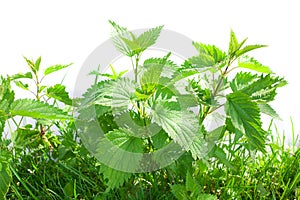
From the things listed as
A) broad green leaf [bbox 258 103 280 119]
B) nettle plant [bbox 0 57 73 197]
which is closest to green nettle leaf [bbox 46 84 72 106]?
nettle plant [bbox 0 57 73 197]

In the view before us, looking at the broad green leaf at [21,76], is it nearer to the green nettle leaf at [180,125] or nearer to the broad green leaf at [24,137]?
the broad green leaf at [24,137]

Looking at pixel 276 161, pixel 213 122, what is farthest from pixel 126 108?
pixel 276 161

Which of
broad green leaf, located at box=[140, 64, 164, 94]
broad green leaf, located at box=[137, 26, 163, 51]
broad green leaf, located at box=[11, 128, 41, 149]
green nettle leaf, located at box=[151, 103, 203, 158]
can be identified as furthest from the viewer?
broad green leaf, located at box=[11, 128, 41, 149]

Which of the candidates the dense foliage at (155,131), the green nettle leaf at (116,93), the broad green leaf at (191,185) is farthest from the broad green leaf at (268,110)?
the green nettle leaf at (116,93)

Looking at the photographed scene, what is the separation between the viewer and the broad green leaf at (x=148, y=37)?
1511 mm

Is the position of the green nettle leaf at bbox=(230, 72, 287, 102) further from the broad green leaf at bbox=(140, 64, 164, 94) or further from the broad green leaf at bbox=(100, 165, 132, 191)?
the broad green leaf at bbox=(100, 165, 132, 191)

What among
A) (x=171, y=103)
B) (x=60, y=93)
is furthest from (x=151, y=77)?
(x=60, y=93)

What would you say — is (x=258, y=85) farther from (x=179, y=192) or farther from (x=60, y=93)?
(x=60, y=93)

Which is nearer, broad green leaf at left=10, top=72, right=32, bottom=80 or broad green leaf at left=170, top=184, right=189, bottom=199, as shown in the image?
broad green leaf at left=170, top=184, right=189, bottom=199

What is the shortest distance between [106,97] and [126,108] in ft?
0.36

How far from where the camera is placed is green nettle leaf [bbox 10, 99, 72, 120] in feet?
4.35

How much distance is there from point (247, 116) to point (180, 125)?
0.21 m

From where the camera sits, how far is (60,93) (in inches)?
69.6

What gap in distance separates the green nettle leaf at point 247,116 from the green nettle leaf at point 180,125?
0.12 metres
